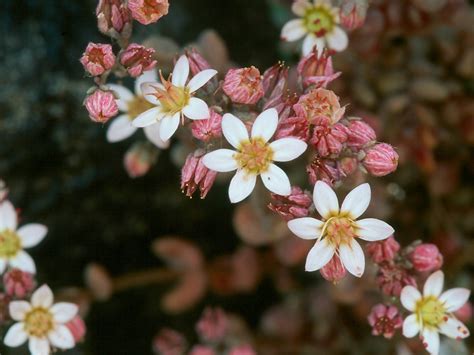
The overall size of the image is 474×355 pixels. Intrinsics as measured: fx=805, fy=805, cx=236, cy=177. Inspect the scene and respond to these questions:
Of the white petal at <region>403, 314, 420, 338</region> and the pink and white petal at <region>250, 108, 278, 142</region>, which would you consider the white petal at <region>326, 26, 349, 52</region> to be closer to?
the pink and white petal at <region>250, 108, 278, 142</region>

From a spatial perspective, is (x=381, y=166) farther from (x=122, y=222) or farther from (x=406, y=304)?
(x=122, y=222)

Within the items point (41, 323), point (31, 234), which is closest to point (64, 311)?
point (41, 323)

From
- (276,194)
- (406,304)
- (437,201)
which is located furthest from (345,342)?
(276,194)

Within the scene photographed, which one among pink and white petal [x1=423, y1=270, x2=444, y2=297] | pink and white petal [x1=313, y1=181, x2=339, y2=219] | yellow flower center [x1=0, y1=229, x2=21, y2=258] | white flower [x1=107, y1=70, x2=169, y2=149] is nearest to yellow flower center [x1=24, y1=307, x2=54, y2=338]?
yellow flower center [x1=0, y1=229, x2=21, y2=258]

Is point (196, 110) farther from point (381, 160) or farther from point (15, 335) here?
point (15, 335)

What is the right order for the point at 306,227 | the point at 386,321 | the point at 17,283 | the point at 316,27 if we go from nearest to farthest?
the point at 306,227 < the point at 386,321 < the point at 17,283 < the point at 316,27

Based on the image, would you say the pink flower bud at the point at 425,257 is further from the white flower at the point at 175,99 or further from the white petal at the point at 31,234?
the white petal at the point at 31,234

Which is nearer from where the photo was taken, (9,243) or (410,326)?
(410,326)
